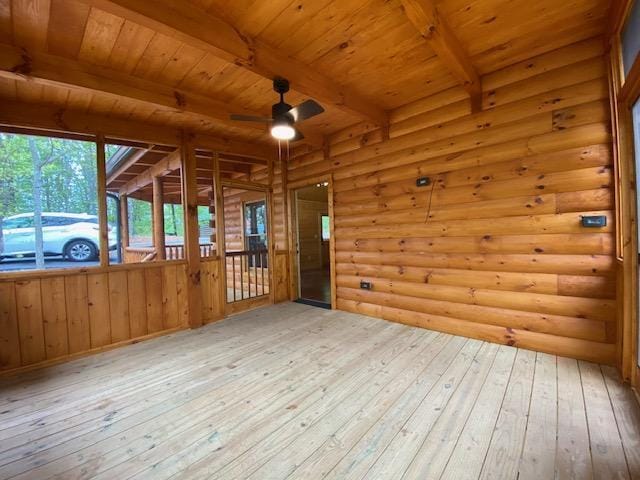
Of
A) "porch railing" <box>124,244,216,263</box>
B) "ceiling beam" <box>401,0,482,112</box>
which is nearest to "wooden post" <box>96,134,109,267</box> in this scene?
"porch railing" <box>124,244,216,263</box>

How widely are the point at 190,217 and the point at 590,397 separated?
14.7ft

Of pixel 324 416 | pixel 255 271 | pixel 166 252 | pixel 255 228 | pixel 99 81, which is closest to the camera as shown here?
pixel 324 416

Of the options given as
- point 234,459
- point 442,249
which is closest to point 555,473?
point 234,459

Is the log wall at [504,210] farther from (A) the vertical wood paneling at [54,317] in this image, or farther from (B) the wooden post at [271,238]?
(A) the vertical wood paneling at [54,317]

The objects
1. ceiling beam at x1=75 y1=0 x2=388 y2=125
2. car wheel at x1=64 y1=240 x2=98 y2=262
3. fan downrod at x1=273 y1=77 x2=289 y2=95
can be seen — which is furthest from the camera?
car wheel at x1=64 y1=240 x2=98 y2=262

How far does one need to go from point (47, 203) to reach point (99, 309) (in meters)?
1.30

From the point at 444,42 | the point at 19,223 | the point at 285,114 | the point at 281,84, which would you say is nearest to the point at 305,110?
the point at 285,114

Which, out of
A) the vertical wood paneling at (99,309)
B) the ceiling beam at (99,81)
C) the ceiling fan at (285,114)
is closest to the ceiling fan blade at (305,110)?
the ceiling fan at (285,114)

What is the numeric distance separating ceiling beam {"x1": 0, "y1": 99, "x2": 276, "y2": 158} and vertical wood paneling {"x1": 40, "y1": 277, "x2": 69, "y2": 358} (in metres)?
1.66

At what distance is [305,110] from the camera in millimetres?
2539

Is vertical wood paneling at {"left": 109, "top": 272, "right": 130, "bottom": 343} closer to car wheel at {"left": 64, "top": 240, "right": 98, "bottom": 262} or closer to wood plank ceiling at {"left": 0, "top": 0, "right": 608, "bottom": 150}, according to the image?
car wheel at {"left": 64, "top": 240, "right": 98, "bottom": 262}

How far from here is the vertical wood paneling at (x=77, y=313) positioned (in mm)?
3010

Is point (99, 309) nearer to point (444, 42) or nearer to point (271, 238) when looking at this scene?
point (271, 238)

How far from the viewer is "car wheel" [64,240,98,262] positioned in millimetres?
3117
